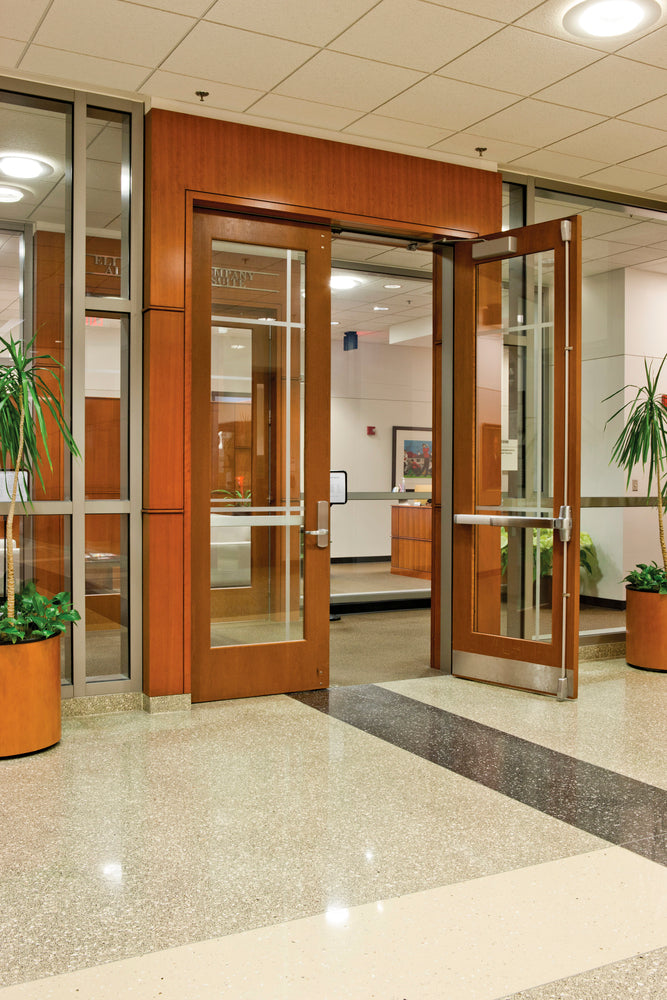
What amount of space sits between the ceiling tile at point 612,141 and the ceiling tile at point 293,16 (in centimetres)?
180

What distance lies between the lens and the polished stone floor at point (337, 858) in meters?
2.21

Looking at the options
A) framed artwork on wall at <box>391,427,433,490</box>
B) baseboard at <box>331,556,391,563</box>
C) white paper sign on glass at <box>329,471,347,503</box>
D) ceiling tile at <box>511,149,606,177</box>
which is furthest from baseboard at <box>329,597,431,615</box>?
ceiling tile at <box>511,149,606,177</box>

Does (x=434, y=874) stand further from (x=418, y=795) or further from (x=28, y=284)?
(x=28, y=284)

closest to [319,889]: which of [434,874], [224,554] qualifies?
[434,874]

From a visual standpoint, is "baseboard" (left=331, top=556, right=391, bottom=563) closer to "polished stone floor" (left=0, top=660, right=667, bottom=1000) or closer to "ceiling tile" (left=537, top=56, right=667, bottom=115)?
"polished stone floor" (left=0, top=660, right=667, bottom=1000)

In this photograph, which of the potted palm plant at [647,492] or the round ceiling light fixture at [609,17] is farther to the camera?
the potted palm plant at [647,492]

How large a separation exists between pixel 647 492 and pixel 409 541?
3650mm

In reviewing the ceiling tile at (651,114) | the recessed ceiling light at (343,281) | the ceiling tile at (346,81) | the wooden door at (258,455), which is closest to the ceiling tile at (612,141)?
the ceiling tile at (651,114)

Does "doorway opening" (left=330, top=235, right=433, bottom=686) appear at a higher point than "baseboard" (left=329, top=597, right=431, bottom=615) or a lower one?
higher

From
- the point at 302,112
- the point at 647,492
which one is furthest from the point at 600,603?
the point at 302,112

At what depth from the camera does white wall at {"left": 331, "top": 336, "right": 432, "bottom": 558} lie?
9.18 meters

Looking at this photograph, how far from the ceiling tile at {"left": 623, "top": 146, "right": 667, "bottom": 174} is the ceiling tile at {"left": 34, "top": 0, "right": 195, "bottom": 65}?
2934 mm

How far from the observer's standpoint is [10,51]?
4.05 m

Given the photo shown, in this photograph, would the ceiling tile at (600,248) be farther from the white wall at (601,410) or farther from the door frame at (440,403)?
the door frame at (440,403)
